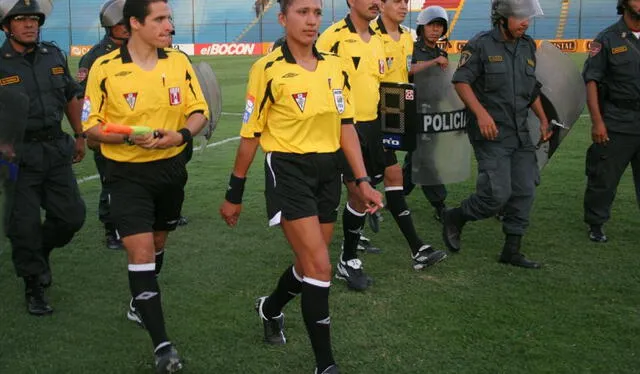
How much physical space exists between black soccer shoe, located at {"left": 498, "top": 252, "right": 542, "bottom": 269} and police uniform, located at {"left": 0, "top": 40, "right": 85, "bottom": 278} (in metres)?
3.05

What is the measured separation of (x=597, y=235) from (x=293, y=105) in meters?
3.75

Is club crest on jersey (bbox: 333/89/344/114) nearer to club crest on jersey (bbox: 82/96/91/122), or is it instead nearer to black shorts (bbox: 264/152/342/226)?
black shorts (bbox: 264/152/342/226)

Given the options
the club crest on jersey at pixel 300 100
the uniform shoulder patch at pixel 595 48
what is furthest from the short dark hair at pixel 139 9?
the uniform shoulder patch at pixel 595 48

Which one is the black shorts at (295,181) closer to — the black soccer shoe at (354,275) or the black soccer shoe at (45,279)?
the black soccer shoe at (354,275)

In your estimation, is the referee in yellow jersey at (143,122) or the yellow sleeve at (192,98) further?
the yellow sleeve at (192,98)

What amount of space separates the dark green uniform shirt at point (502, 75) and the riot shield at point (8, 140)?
12.2ft

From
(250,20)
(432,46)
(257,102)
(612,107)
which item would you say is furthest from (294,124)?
(250,20)

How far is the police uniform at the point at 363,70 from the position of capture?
5617 mm

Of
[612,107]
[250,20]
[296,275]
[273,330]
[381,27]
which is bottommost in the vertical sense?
[250,20]

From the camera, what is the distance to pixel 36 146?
5.21 metres

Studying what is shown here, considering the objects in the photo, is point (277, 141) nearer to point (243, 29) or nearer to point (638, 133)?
point (638, 133)

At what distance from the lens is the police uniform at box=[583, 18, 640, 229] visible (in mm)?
6574

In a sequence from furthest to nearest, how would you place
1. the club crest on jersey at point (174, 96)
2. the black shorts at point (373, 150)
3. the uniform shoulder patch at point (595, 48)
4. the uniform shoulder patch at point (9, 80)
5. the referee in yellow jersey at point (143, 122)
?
the uniform shoulder patch at point (595, 48) < the black shorts at point (373, 150) < the uniform shoulder patch at point (9, 80) < the club crest on jersey at point (174, 96) < the referee in yellow jersey at point (143, 122)

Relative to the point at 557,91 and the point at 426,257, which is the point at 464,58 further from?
the point at 426,257
